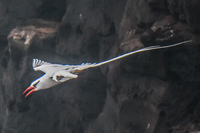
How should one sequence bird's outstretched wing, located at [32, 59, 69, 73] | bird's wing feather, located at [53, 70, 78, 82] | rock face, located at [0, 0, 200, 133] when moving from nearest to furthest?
rock face, located at [0, 0, 200, 133] → bird's wing feather, located at [53, 70, 78, 82] → bird's outstretched wing, located at [32, 59, 69, 73]

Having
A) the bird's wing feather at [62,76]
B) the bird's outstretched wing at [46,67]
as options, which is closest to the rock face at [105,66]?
the bird's outstretched wing at [46,67]

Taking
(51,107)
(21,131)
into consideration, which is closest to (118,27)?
(51,107)

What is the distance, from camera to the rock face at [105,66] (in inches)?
145

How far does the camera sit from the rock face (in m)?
3.70

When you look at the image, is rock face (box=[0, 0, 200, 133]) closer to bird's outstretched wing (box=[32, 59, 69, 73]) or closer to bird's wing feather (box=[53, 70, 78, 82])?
bird's outstretched wing (box=[32, 59, 69, 73])

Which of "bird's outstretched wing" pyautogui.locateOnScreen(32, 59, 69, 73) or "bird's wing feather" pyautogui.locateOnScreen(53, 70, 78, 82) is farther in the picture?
"bird's outstretched wing" pyautogui.locateOnScreen(32, 59, 69, 73)

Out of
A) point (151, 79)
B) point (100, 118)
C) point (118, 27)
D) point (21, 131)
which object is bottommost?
point (21, 131)

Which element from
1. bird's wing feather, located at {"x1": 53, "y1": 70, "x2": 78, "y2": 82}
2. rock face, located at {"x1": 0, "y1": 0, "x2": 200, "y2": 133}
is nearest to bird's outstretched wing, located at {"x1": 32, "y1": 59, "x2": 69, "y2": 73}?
bird's wing feather, located at {"x1": 53, "y1": 70, "x2": 78, "y2": 82}

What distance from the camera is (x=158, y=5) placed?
3.77 meters

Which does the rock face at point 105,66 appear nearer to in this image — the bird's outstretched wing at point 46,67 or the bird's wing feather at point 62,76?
the bird's outstretched wing at point 46,67

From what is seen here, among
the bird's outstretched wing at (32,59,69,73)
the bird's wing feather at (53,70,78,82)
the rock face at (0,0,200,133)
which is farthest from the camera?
the bird's outstretched wing at (32,59,69,73)

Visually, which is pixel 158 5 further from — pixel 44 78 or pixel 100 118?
pixel 100 118

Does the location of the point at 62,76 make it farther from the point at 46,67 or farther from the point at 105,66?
the point at 105,66

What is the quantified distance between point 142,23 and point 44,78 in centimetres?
231
